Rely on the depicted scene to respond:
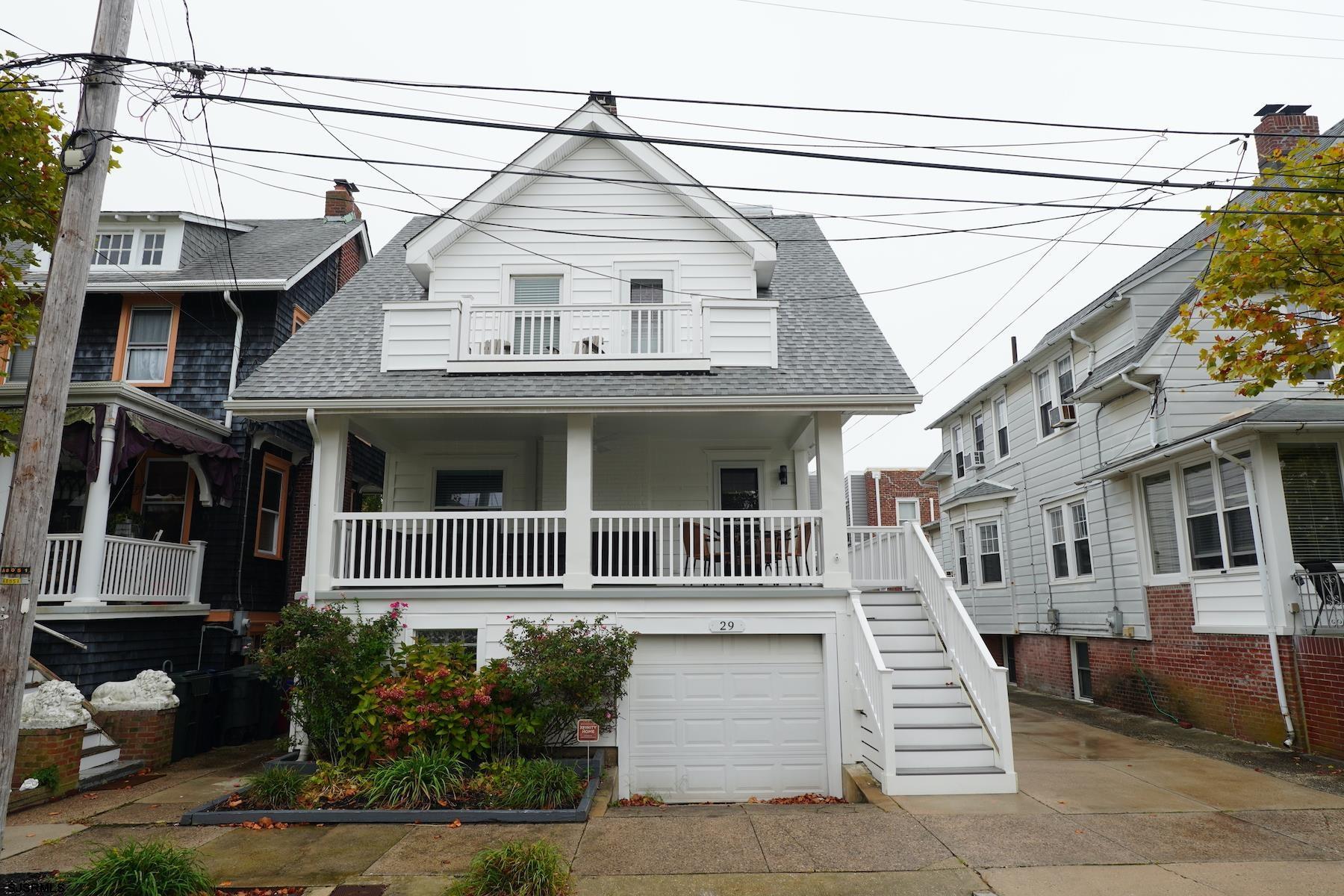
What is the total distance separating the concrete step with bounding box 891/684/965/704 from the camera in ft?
31.9

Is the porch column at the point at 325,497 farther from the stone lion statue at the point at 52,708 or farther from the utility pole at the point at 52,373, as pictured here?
the utility pole at the point at 52,373

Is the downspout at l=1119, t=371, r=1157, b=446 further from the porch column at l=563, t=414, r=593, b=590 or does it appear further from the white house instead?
the porch column at l=563, t=414, r=593, b=590

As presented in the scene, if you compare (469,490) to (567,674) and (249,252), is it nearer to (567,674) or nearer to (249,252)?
(567,674)

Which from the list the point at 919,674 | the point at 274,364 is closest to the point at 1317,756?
the point at 919,674

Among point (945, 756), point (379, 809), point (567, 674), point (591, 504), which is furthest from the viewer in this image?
point (591, 504)

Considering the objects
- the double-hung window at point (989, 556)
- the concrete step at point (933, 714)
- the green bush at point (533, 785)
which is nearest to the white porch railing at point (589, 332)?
the concrete step at point (933, 714)

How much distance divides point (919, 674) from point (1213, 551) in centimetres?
548

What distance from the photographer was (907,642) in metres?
10.7

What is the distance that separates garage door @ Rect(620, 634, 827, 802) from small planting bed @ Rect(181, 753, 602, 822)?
5.94ft

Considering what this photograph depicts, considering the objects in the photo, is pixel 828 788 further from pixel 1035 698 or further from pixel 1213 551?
pixel 1035 698

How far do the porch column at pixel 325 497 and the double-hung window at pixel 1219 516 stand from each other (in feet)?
39.1

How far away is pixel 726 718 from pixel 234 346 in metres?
10.8

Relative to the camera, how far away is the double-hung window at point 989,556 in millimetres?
19594

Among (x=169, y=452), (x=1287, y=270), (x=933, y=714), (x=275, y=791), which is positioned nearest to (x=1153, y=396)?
(x=1287, y=270)
